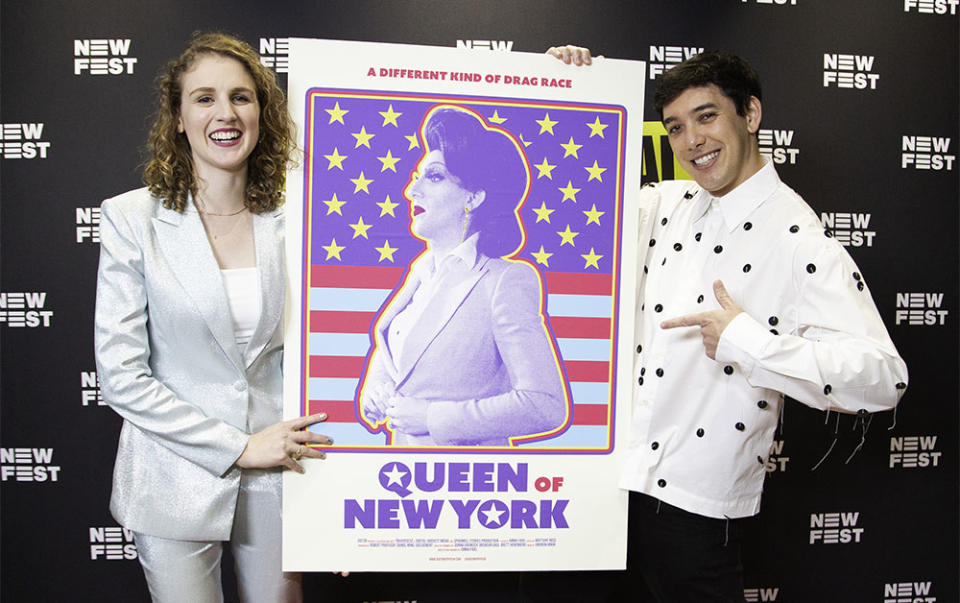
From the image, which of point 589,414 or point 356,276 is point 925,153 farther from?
point 356,276

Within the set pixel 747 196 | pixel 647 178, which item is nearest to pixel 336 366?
pixel 747 196

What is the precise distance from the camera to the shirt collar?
160cm

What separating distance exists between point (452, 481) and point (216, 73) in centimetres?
111

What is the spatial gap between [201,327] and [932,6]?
299 centimetres

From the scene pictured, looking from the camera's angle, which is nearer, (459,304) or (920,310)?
(459,304)

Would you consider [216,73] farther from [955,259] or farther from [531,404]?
[955,259]

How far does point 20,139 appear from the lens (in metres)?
2.36

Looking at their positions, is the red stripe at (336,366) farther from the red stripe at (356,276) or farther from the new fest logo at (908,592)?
the new fest logo at (908,592)

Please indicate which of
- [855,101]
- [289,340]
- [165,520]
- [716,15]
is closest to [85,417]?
[165,520]

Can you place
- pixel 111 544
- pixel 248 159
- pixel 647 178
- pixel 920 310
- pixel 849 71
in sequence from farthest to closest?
pixel 920 310 → pixel 849 71 → pixel 111 544 → pixel 647 178 → pixel 248 159

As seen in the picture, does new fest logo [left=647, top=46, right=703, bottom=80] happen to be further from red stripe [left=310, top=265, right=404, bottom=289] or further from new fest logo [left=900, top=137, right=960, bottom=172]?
red stripe [left=310, top=265, right=404, bottom=289]

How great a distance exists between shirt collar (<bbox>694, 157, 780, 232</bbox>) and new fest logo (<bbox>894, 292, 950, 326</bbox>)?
4.91 ft

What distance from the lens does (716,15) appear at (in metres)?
2.52

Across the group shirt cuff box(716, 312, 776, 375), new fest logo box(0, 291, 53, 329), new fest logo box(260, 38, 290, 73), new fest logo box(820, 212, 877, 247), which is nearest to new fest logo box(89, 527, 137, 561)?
new fest logo box(0, 291, 53, 329)
